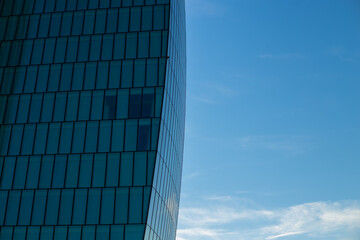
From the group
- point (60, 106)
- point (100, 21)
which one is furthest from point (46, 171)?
point (100, 21)

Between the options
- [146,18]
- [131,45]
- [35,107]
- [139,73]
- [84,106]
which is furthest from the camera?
[146,18]

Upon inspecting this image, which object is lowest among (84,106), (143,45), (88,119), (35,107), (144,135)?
(144,135)

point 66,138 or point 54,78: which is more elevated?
point 54,78

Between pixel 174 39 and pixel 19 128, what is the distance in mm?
22699

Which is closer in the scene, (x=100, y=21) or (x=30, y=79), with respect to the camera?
(x=30, y=79)

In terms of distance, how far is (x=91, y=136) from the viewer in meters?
54.8

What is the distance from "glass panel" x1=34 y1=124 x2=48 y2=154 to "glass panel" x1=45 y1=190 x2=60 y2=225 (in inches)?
215

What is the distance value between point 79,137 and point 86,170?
4.26 m

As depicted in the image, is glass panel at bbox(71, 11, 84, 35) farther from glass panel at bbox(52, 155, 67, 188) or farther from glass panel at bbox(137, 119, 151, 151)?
glass panel at bbox(52, 155, 67, 188)

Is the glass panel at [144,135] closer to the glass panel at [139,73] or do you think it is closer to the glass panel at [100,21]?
the glass panel at [139,73]

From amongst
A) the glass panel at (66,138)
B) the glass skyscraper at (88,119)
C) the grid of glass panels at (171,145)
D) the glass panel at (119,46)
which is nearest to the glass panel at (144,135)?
the glass skyscraper at (88,119)

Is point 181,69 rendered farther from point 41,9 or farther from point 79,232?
point 79,232

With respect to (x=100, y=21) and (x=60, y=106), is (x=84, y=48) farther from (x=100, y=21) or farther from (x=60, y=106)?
(x=60, y=106)

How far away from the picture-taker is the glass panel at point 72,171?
52875 mm
